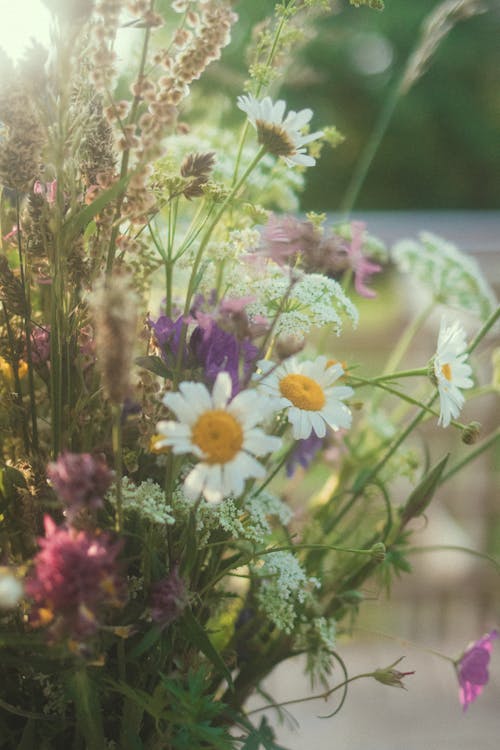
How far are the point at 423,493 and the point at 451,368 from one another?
0.29ft

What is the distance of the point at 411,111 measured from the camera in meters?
4.65

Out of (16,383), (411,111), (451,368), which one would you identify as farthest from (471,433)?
(411,111)

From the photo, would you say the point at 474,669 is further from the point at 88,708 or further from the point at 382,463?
the point at 88,708

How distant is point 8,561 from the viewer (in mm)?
424

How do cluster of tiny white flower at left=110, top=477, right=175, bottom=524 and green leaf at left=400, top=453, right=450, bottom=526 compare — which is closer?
cluster of tiny white flower at left=110, top=477, right=175, bottom=524

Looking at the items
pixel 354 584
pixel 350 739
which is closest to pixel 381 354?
pixel 350 739

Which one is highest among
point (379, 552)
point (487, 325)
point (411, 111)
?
point (411, 111)

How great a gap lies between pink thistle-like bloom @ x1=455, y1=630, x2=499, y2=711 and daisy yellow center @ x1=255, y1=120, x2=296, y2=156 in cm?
34

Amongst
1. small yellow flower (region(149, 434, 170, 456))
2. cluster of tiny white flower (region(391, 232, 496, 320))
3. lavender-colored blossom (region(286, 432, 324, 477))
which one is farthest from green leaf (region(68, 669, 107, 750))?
cluster of tiny white flower (region(391, 232, 496, 320))

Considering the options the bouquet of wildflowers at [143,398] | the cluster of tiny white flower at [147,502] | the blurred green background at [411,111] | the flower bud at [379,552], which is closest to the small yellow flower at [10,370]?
the bouquet of wildflowers at [143,398]

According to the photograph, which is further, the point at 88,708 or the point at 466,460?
the point at 466,460

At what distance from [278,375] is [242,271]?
0.08 metres

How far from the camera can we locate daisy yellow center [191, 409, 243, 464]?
1.14 feet

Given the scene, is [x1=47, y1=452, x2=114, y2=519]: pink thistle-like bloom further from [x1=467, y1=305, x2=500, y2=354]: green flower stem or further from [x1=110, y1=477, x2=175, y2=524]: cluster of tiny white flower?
[x1=467, y1=305, x2=500, y2=354]: green flower stem
